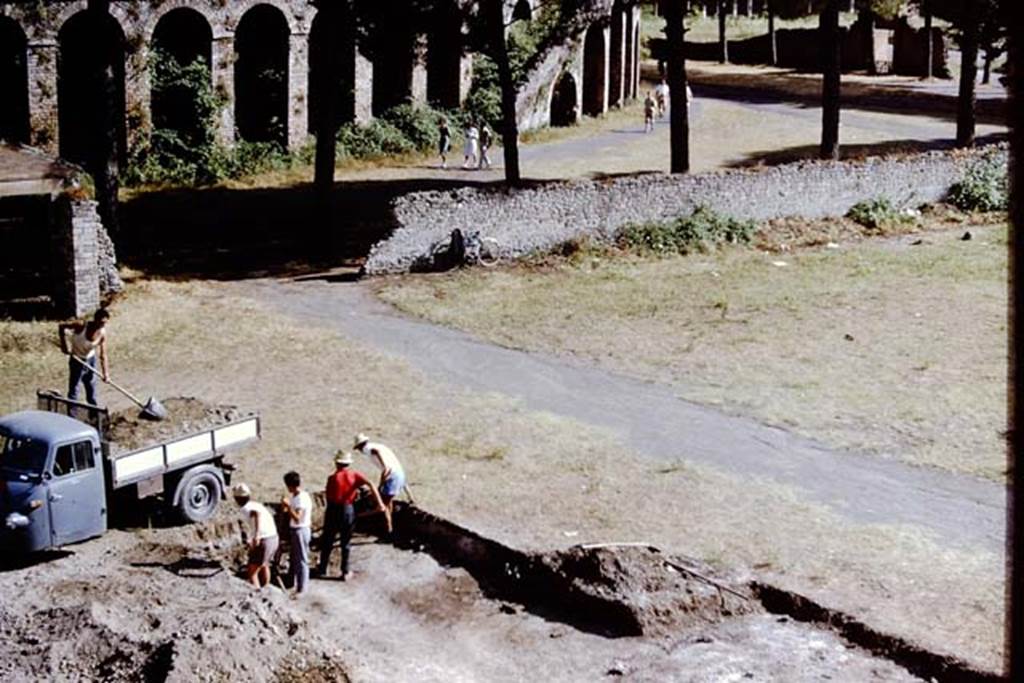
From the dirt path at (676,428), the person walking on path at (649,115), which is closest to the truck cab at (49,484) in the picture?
the dirt path at (676,428)

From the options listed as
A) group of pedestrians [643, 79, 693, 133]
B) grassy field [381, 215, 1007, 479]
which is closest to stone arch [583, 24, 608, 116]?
group of pedestrians [643, 79, 693, 133]

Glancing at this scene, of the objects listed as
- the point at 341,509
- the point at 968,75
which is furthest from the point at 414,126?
the point at 341,509

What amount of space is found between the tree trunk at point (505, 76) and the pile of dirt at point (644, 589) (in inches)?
893

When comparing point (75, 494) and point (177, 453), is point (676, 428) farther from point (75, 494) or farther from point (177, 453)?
point (75, 494)

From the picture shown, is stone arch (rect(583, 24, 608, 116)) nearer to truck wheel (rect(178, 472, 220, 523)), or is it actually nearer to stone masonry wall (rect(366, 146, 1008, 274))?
stone masonry wall (rect(366, 146, 1008, 274))

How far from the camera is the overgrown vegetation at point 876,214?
1496 inches

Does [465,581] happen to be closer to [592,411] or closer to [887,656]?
[887,656]

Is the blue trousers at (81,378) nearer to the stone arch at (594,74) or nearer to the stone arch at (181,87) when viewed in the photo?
the stone arch at (181,87)

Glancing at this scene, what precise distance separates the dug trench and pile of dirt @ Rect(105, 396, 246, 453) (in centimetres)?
120

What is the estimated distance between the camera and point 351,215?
3862cm

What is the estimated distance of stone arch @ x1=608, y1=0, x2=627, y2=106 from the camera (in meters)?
56.7

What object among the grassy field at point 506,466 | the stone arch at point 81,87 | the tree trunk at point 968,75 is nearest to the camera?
the grassy field at point 506,466

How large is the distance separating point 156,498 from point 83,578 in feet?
6.19

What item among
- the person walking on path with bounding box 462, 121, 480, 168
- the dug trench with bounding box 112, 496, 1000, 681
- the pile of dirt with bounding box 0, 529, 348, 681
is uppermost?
the person walking on path with bounding box 462, 121, 480, 168
